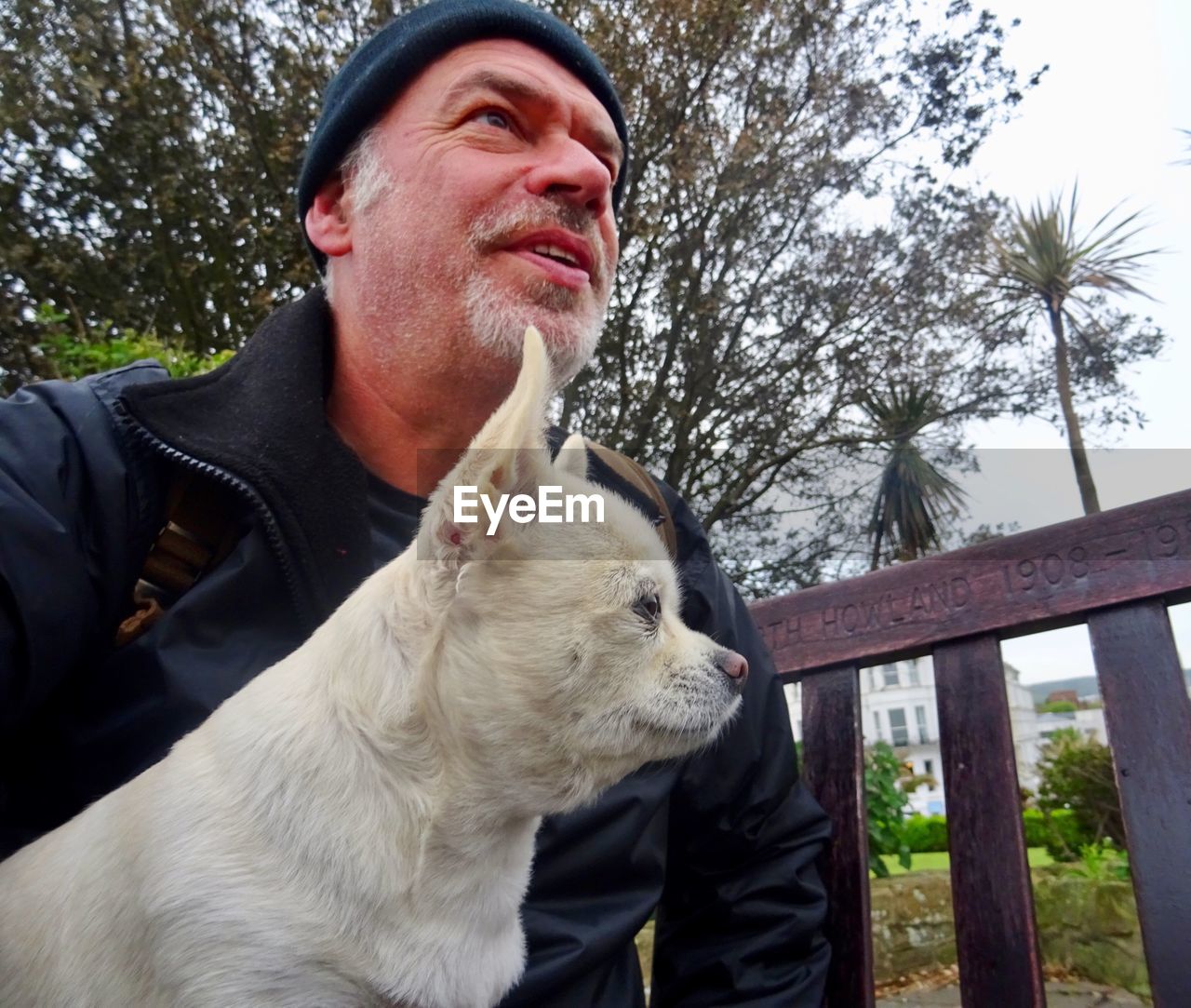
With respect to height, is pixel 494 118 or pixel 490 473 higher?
pixel 494 118

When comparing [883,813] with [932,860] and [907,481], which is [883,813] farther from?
[907,481]

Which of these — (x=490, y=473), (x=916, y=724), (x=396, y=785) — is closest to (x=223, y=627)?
(x=396, y=785)

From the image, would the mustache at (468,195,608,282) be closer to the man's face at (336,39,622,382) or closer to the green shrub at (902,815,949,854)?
the man's face at (336,39,622,382)

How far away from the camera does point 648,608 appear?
1.56m

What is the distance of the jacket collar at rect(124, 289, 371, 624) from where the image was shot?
5.56 feet

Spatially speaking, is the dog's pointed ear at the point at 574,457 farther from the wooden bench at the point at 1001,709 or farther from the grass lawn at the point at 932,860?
the grass lawn at the point at 932,860

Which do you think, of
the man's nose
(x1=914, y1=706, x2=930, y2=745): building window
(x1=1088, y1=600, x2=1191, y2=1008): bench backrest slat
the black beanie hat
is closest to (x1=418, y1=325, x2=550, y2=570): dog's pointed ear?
the man's nose

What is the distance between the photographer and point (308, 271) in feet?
26.2

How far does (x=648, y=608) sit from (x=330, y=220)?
1.41 m

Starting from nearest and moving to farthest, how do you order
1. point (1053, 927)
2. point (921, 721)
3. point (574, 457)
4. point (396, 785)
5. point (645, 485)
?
point (396, 785) → point (574, 457) → point (645, 485) → point (1053, 927) → point (921, 721)

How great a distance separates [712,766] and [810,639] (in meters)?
0.40

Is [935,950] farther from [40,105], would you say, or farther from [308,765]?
[40,105]

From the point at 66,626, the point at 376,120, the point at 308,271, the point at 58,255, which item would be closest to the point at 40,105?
the point at 58,255

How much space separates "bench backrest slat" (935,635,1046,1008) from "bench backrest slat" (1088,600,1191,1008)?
0.73 feet
